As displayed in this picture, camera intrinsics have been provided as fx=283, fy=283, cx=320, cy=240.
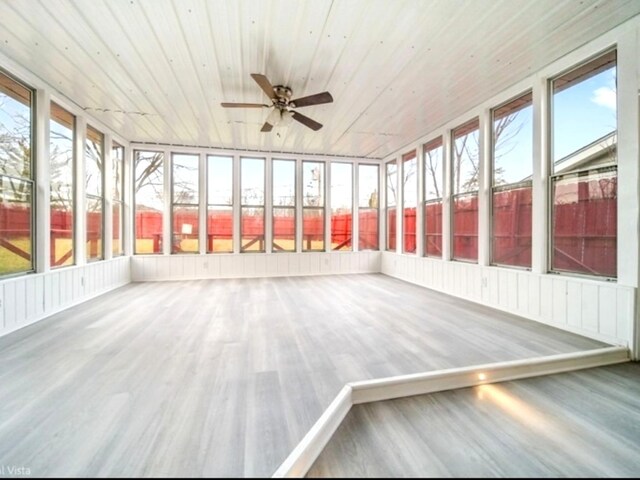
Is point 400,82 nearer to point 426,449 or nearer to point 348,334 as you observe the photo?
point 348,334

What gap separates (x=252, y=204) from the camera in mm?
7004

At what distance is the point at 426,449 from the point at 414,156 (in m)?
5.97

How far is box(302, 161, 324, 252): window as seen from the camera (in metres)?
7.31

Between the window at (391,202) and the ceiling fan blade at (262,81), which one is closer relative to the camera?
the ceiling fan blade at (262,81)

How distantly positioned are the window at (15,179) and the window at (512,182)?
20.7ft

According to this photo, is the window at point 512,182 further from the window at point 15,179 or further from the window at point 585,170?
the window at point 15,179

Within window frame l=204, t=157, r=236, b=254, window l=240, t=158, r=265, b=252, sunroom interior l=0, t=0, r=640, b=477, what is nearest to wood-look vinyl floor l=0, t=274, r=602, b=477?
sunroom interior l=0, t=0, r=640, b=477

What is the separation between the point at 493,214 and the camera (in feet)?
14.2

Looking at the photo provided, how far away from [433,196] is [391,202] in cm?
175

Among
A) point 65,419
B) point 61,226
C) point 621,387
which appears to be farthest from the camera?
point 61,226

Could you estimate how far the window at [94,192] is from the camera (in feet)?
16.0

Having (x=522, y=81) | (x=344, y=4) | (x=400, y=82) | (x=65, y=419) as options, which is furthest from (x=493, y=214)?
(x=65, y=419)

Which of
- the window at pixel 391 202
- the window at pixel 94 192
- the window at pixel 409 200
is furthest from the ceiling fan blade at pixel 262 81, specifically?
the window at pixel 391 202

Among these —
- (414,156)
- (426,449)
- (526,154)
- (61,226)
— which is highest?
(414,156)
